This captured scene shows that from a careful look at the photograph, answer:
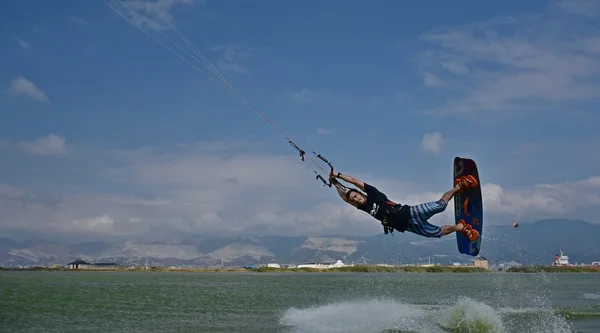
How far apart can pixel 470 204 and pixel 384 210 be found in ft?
9.49

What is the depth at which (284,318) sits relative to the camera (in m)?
21.0

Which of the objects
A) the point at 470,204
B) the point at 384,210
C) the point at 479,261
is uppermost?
the point at 470,204

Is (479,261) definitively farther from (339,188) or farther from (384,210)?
(339,188)

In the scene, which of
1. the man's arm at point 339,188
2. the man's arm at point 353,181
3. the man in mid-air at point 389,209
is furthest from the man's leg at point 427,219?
the man's arm at point 339,188

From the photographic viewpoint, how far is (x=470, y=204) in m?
15.3

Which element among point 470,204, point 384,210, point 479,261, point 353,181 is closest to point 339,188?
point 353,181

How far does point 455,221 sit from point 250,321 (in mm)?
8343

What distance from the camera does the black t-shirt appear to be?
1369 centimetres

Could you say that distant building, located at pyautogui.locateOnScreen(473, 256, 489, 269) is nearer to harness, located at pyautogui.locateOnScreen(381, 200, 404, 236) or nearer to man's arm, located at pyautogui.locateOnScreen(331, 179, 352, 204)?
harness, located at pyautogui.locateOnScreen(381, 200, 404, 236)

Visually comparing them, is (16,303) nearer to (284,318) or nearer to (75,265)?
(284,318)

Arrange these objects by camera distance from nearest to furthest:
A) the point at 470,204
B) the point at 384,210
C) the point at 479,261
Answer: the point at 384,210 < the point at 470,204 < the point at 479,261

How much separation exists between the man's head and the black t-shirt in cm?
9

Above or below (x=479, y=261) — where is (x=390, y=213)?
above

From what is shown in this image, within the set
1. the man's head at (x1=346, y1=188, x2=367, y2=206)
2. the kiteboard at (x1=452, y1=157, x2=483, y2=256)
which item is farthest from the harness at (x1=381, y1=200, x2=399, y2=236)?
the kiteboard at (x1=452, y1=157, x2=483, y2=256)
